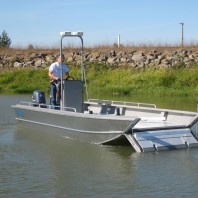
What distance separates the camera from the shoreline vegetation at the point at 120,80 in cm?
2691

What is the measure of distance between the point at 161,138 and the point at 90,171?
248cm

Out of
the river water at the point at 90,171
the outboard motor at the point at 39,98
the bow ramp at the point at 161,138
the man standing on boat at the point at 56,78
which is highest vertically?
the man standing on boat at the point at 56,78

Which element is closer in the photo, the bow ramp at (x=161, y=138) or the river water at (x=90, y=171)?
the river water at (x=90, y=171)

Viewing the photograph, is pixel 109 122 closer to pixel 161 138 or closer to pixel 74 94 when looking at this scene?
pixel 161 138

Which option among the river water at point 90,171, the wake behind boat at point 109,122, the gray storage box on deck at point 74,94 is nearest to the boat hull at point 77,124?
the wake behind boat at point 109,122

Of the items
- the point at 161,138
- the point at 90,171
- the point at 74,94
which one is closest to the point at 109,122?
the point at 161,138

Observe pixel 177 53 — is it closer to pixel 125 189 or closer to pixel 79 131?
pixel 79 131

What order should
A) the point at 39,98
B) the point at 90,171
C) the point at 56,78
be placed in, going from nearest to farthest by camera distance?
1. the point at 90,171
2. the point at 56,78
3. the point at 39,98

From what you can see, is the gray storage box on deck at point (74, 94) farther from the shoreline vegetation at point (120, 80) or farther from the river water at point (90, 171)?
the shoreline vegetation at point (120, 80)

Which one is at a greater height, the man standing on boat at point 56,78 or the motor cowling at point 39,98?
the man standing on boat at point 56,78

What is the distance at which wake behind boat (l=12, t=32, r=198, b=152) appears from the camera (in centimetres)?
1087

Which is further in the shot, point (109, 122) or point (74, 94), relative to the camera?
point (74, 94)

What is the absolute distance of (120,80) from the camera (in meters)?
29.5

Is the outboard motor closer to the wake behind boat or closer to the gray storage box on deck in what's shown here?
the wake behind boat
